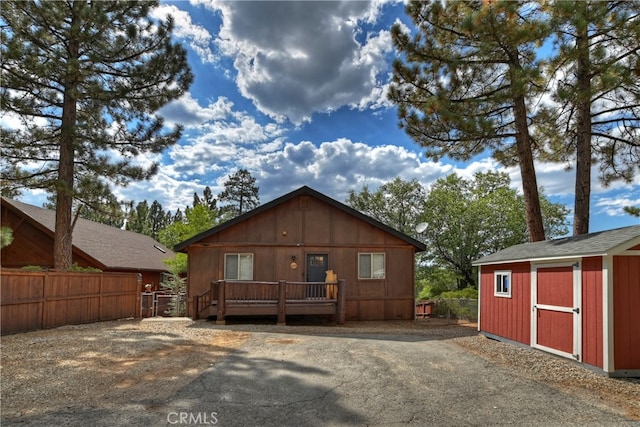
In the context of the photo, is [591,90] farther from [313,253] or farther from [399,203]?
[399,203]

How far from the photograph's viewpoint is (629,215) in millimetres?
9547

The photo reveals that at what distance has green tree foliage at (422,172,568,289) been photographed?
2164 cm

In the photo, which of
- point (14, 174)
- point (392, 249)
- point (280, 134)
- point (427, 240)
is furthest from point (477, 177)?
point (14, 174)

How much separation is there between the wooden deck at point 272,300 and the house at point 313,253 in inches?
5.9

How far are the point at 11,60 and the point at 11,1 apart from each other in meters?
1.65

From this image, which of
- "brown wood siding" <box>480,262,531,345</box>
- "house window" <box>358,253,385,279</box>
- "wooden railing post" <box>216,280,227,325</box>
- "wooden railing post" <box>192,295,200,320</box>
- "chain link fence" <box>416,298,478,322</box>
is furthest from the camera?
"chain link fence" <box>416,298,478,322</box>

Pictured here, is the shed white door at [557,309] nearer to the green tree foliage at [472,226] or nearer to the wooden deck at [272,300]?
the wooden deck at [272,300]

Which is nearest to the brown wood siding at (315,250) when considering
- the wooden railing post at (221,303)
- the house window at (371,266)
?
the house window at (371,266)

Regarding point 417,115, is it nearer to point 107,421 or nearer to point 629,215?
point 629,215

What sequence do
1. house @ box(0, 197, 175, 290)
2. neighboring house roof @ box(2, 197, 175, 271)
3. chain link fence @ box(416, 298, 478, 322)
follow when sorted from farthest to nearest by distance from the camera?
neighboring house roof @ box(2, 197, 175, 271)
house @ box(0, 197, 175, 290)
chain link fence @ box(416, 298, 478, 322)

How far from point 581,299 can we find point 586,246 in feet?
3.20

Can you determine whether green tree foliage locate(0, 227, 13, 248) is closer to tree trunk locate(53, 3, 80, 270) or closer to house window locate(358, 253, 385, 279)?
tree trunk locate(53, 3, 80, 270)

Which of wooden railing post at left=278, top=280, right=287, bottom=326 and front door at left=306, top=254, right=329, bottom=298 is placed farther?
front door at left=306, top=254, right=329, bottom=298

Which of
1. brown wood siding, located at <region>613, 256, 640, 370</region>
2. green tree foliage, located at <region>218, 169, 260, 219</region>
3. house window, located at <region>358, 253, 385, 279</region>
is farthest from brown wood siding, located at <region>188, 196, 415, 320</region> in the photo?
green tree foliage, located at <region>218, 169, 260, 219</region>
